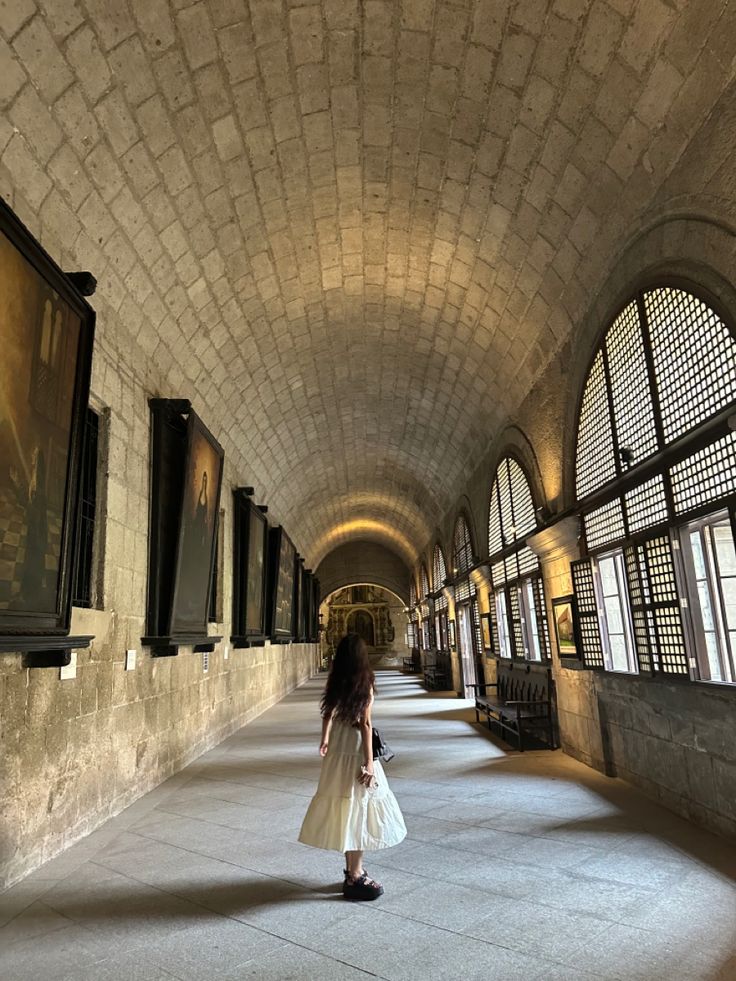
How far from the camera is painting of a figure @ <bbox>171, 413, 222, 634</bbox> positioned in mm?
7438

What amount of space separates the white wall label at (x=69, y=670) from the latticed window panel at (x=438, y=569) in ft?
52.4

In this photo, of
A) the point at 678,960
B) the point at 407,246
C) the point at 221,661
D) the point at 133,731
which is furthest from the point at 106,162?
the point at 221,661

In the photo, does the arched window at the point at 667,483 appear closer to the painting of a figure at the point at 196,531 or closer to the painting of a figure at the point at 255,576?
the painting of a figure at the point at 196,531

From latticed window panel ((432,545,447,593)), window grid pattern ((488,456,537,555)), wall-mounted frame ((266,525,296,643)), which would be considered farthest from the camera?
latticed window panel ((432,545,447,593))

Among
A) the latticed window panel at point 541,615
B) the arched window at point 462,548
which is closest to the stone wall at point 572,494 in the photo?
the latticed window panel at point 541,615

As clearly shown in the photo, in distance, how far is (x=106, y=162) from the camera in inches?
205

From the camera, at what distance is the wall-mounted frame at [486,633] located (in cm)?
1371

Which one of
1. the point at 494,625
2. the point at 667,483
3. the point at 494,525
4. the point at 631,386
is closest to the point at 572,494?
the point at 631,386

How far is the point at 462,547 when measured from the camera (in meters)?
17.0

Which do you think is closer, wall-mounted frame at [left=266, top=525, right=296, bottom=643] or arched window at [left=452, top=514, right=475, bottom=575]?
wall-mounted frame at [left=266, top=525, right=296, bottom=643]

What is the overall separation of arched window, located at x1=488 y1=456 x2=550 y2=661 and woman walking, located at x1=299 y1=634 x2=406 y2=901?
20.2 feet

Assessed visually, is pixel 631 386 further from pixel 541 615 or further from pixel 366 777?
pixel 541 615

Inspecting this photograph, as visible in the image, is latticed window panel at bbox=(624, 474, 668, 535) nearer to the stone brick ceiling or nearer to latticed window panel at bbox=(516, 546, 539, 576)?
the stone brick ceiling

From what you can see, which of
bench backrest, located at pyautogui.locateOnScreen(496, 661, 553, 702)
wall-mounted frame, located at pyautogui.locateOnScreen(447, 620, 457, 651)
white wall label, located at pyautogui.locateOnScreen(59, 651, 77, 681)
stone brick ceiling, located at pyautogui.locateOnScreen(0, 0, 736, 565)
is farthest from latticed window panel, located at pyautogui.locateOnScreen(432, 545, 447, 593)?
white wall label, located at pyautogui.locateOnScreen(59, 651, 77, 681)
